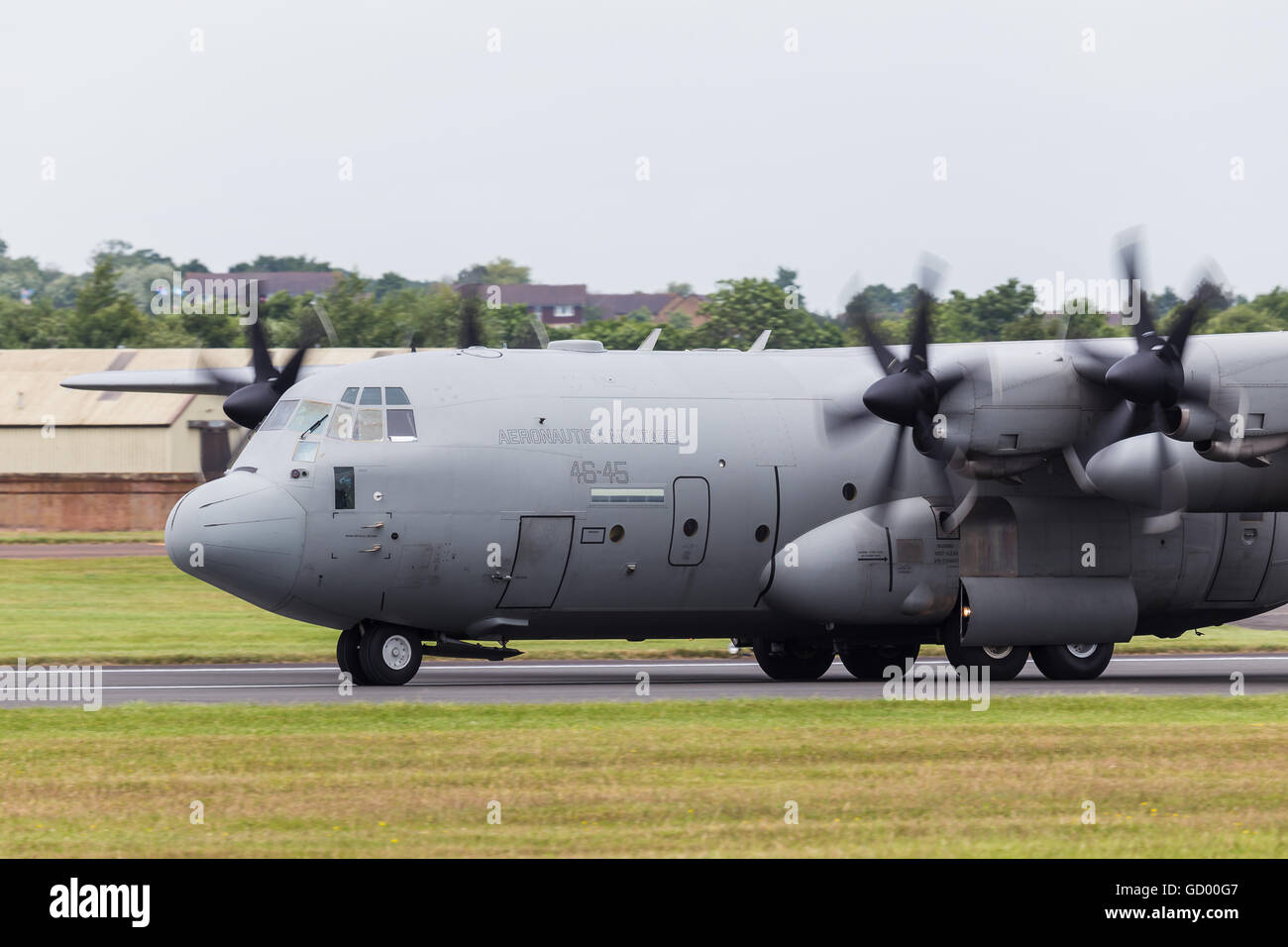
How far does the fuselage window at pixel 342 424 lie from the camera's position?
2370cm

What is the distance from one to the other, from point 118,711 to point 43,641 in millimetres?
12898

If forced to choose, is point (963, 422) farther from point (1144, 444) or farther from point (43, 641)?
point (43, 641)

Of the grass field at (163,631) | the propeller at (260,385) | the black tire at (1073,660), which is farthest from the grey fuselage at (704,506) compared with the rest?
the grass field at (163,631)

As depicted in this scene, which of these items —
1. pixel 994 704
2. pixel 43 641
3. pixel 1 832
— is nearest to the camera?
pixel 1 832

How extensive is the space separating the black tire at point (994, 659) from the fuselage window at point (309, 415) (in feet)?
31.6

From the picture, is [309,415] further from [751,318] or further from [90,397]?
[751,318]

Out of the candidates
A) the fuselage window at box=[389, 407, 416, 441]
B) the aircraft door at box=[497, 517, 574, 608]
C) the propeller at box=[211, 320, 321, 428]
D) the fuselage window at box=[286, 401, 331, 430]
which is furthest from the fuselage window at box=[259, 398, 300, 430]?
the aircraft door at box=[497, 517, 574, 608]

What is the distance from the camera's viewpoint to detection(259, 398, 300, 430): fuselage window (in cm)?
2414

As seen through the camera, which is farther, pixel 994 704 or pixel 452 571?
pixel 452 571

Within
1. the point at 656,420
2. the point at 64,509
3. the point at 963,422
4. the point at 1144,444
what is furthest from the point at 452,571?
the point at 64,509

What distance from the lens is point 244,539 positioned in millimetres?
22922

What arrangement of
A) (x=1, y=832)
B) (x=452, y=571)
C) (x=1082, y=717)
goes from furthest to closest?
1. (x=452, y=571)
2. (x=1082, y=717)
3. (x=1, y=832)

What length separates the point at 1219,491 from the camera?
24.7 m

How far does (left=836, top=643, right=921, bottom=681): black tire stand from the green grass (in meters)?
37.1
